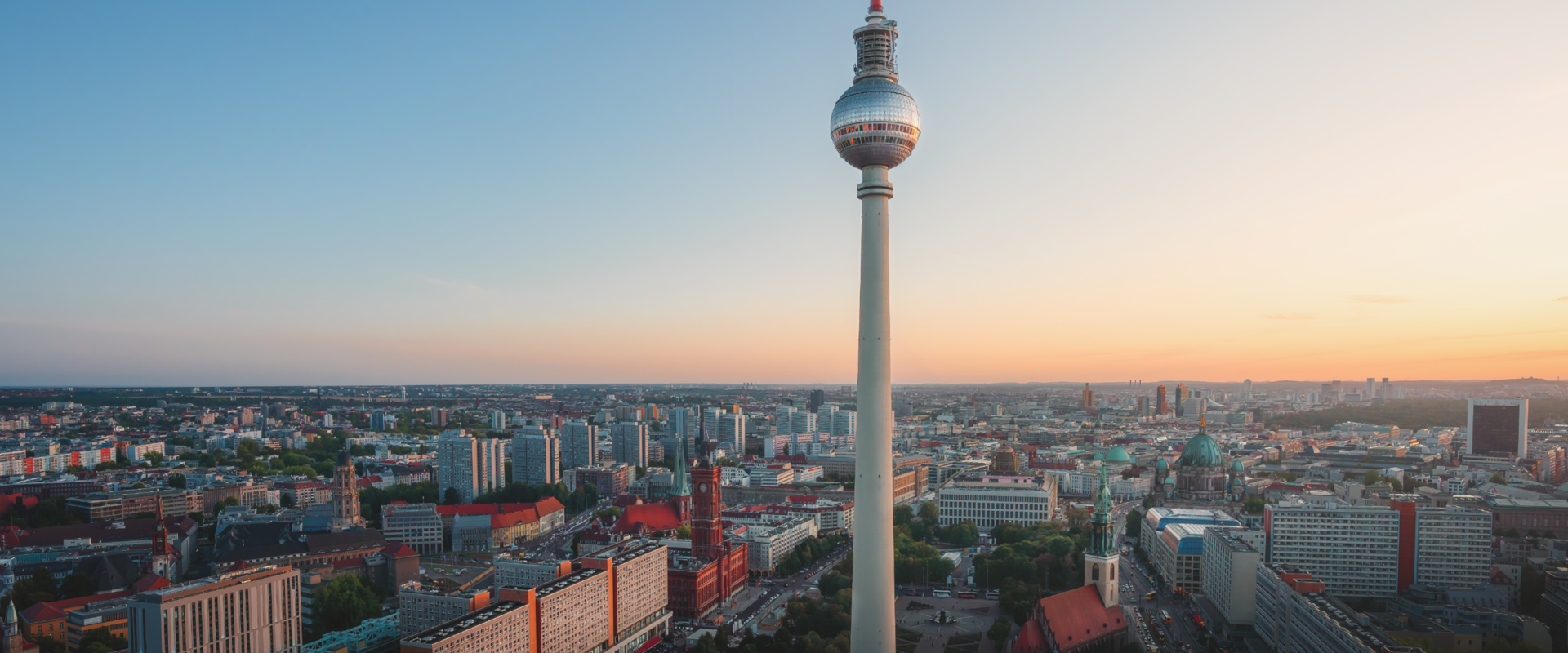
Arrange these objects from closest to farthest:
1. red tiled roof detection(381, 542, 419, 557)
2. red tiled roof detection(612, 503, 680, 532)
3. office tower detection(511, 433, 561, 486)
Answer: red tiled roof detection(381, 542, 419, 557) → red tiled roof detection(612, 503, 680, 532) → office tower detection(511, 433, 561, 486)

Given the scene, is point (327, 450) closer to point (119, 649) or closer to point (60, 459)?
point (60, 459)

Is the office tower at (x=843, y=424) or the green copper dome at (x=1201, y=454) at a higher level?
the green copper dome at (x=1201, y=454)

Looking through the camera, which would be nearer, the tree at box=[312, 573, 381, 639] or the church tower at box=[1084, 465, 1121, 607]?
the church tower at box=[1084, 465, 1121, 607]

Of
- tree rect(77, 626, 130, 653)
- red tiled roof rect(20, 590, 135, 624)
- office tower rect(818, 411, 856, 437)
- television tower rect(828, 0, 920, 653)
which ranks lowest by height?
office tower rect(818, 411, 856, 437)

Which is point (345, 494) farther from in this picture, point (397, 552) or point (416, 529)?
point (397, 552)

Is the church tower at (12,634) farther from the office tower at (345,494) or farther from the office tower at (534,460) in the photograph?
the office tower at (534,460)

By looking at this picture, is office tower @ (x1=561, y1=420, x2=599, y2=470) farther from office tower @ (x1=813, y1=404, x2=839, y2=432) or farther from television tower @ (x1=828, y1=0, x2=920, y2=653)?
television tower @ (x1=828, y1=0, x2=920, y2=653)

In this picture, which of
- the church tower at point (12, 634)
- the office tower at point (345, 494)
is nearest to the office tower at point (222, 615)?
the church tower at point (12, 634)

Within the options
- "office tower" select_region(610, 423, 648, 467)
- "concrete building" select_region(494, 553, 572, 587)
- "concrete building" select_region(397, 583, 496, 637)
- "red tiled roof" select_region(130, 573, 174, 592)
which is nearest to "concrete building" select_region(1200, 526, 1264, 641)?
"concrete building" select_region(494, 553, 572, 587)
